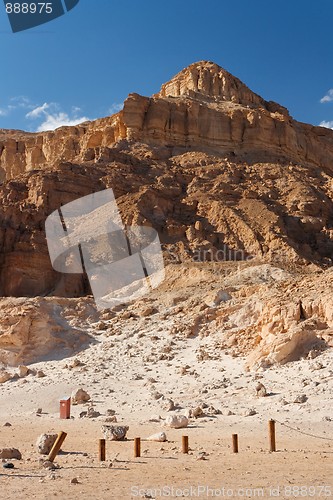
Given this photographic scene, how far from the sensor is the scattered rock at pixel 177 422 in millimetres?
12133

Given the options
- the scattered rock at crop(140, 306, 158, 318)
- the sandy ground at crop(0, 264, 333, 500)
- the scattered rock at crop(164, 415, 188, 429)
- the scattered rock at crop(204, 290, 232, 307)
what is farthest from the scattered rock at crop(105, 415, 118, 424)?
the scattered rock at crop(140, 306, 158, 318)

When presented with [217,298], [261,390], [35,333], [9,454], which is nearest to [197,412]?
[261,390]

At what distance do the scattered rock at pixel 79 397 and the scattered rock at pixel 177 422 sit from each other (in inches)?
158

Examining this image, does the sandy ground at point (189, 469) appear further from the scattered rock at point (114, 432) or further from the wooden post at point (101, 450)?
the scattered rock at point (114, 432)

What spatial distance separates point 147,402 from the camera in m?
14.9

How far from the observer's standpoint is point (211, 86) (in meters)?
64.9

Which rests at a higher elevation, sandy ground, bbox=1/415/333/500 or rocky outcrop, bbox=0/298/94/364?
rocky outcrop, bbox=0/298/94/364

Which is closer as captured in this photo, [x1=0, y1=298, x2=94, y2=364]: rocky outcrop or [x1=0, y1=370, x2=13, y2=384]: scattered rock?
[x1=0, y1=370, x2=13, y2=384]: scattered rock

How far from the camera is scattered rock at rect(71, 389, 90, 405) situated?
15641 millimetres

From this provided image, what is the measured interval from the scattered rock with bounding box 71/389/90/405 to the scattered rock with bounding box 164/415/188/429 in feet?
13.2

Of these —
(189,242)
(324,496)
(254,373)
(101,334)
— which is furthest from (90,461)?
(189,242)

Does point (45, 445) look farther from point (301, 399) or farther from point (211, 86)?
point (211, 86)

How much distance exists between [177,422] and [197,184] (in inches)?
1344

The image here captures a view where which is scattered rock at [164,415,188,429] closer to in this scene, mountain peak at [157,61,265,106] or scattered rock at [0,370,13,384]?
scattered rock at [0,370,13,384]
